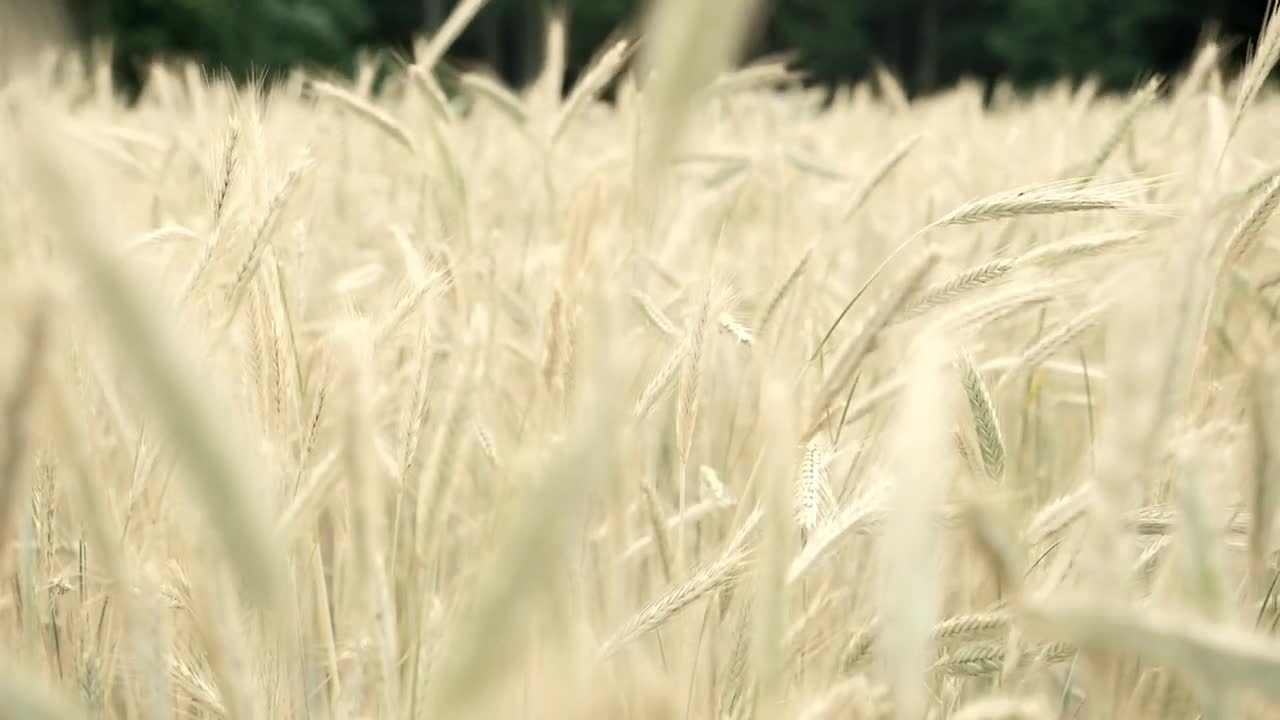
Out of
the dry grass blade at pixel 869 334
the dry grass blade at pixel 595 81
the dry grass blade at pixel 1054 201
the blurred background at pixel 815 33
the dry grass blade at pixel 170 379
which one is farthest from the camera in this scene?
the blurred background at pixel 815 33

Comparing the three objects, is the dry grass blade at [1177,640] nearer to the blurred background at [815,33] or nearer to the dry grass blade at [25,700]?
the dry grass blade at [25,700]

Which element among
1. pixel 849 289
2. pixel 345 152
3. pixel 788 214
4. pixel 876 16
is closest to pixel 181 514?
pixel 849 289

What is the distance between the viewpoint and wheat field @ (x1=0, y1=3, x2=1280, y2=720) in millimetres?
260

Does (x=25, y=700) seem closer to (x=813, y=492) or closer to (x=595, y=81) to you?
(x=813, y=492)

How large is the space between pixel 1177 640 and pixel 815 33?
1849 centimetres

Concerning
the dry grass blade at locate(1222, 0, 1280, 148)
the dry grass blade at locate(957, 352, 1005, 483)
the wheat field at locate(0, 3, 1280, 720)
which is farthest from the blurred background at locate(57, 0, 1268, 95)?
the dry grass blade at locate(957, 352, 1005, 483)

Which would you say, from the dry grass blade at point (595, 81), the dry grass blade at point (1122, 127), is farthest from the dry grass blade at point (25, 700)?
the dry grass blade at point (1122, 127)

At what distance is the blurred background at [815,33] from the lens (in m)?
7.56

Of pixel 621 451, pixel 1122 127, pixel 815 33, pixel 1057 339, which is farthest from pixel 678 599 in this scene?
pixel 815 33

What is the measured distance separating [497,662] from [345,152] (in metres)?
1.61

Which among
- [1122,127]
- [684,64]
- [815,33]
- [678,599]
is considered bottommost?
[678,599]

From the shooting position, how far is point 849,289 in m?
1.05

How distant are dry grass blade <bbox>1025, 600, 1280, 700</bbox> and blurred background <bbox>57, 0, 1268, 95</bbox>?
32.4 inches

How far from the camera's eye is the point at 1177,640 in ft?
0.86
